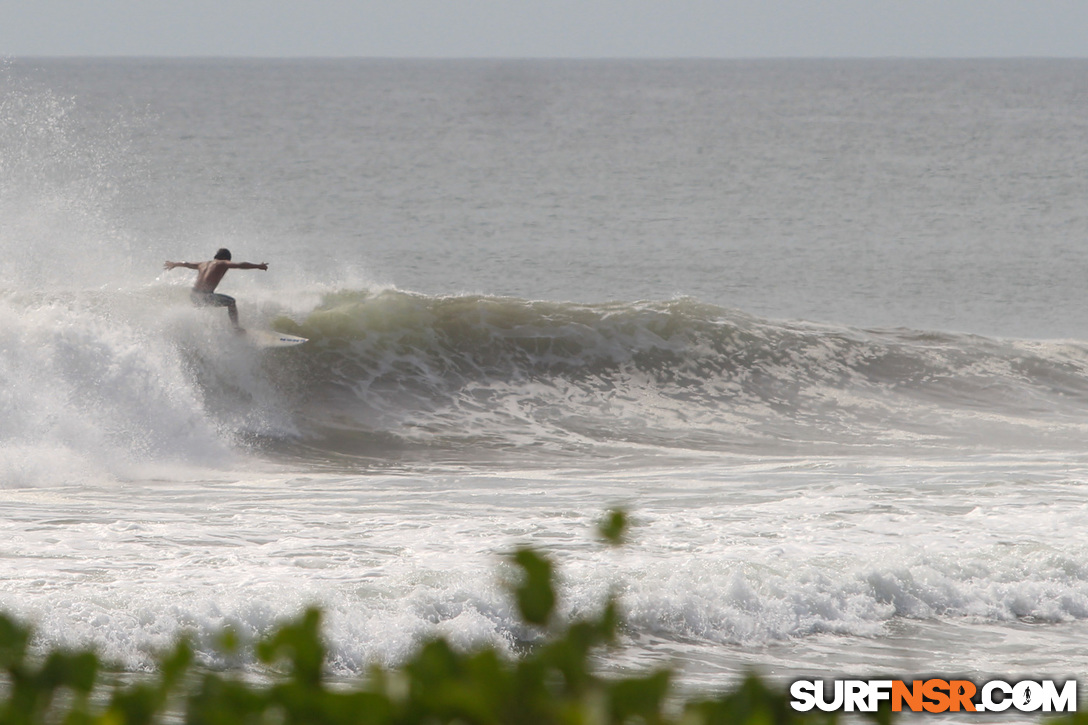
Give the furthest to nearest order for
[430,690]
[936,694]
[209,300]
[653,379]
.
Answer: [653,379] < [209,300] < [936,694] < [430,690]

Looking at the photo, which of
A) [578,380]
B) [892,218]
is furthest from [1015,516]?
[892,218]

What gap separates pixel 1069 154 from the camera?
60.1m

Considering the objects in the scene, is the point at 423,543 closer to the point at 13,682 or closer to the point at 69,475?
the point at 69,475

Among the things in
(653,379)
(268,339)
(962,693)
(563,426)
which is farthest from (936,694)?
(268,339)

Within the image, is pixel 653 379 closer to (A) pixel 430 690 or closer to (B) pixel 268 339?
(B) pixel 268 339

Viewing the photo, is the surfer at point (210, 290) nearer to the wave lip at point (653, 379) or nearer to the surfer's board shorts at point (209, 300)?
the surfer's board shorts at point (209, 300)

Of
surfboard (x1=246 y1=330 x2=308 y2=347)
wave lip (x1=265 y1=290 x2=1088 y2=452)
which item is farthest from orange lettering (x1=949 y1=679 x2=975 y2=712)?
surfboard (x1=246 y1=330 x2=308 y2=347)

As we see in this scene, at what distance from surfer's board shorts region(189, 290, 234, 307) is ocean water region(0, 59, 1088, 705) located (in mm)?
227

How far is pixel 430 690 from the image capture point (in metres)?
1.41

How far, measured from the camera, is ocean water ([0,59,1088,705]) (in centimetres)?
775

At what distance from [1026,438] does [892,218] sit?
82.9 ft

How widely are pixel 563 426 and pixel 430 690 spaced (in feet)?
46.2

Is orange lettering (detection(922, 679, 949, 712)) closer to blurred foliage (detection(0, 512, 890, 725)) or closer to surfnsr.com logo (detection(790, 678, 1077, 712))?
surfnsr.com logo (detection(790, 678, 1077, 712))

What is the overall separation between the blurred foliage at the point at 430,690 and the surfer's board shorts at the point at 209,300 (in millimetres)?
15011
